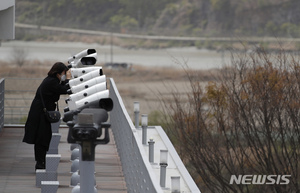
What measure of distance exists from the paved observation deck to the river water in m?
70.9

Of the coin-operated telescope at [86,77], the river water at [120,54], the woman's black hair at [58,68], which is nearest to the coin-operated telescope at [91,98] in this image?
the coin-operated telescope at [86,77]

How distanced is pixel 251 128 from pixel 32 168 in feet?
62.9

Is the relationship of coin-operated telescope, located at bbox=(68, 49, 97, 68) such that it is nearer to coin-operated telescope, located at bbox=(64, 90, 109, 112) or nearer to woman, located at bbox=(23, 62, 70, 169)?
woman, located at bbox=(23, 62, 70, 169)

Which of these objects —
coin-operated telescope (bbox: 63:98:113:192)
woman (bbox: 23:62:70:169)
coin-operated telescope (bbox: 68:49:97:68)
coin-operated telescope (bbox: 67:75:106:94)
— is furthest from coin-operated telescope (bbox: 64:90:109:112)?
woman (bbox: 23:62:70:169)

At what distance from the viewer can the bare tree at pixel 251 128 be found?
28609mm

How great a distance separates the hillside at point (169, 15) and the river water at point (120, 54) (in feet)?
9.17

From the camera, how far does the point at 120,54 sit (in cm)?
9044

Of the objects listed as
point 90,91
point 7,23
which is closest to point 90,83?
point 90,91

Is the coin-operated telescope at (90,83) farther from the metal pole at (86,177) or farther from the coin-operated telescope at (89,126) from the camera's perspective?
the metal pole at (86,177)

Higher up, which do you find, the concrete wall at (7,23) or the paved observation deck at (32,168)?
the concrete wall at (7,23)

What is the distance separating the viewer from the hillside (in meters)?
93.1

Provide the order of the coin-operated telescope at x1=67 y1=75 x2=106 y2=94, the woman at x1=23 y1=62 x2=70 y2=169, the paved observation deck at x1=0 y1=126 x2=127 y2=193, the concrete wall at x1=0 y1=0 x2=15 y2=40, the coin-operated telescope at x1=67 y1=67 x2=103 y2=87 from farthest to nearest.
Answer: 1. the concrete wall at x1=0 y1=0 x2=15 y2=40
2. the paved observation deck at x1=0 y1=126 x2=127 y2=193
3. the woman at x1=23 y1=62 x2=70 y2=169
4. the coin-operated telescope at x1=67 y1=67 x2=103 y2=87
5. the coin-operated telescope at x1=67 y1=75 x2=106 y2=94

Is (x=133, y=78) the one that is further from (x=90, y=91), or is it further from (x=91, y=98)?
(x=91, y=98)

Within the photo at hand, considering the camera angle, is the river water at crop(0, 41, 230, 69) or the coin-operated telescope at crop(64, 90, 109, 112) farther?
the river water at crop(0, 41, 230, 69)
